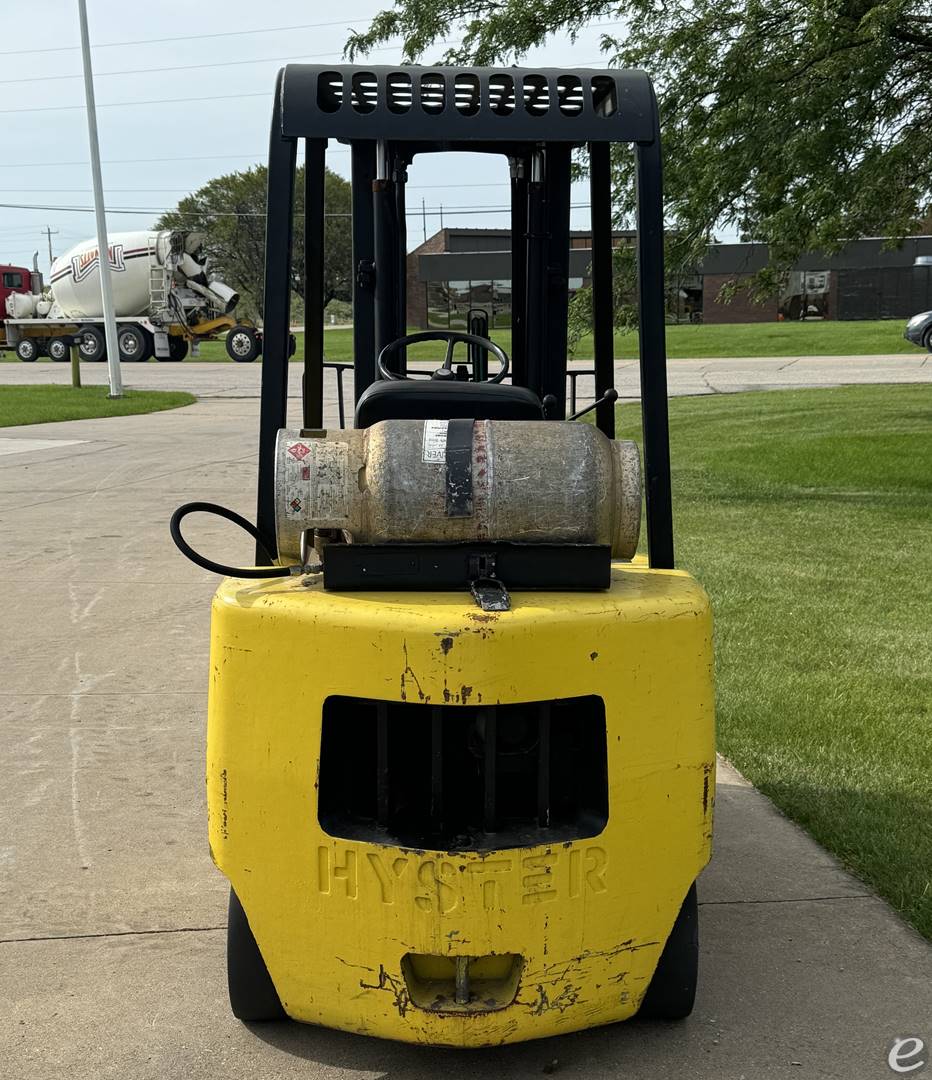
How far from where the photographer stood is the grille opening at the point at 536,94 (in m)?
3.25

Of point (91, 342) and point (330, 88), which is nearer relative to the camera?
point (330, 88)

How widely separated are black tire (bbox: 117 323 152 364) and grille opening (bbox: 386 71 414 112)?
37933 mm

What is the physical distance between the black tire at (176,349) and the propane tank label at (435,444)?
39.1m

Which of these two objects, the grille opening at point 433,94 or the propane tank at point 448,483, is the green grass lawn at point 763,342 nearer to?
the grille opening at point 433,94

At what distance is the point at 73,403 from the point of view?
2448 cm

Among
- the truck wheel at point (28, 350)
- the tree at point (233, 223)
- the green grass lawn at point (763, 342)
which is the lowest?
the green grass lawn at point (763, 342)

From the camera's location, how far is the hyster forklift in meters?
2.92

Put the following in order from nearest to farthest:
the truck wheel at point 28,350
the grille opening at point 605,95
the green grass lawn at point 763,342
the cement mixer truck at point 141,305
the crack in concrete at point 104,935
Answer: the grille opening at point 605,95, the crack in concrete at point 104,935, the cement mixer truck at point 141,305, the green grass lawn at point 763,342, the truck wheel at point 28,350

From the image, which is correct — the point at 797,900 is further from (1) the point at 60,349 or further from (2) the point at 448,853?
(1) the point at 60,349

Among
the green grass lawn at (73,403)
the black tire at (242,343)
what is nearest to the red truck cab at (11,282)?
the black tire at (242,343)

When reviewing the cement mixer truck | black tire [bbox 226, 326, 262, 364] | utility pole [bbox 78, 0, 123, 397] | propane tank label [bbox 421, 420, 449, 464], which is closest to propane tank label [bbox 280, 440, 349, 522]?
propane tank label [bbox 421, 420, 449, 464]

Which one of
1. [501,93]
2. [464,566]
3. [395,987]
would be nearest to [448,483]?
[464,566]

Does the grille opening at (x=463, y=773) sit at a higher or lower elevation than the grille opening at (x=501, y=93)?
lower

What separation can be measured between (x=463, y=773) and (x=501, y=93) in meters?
1.68
